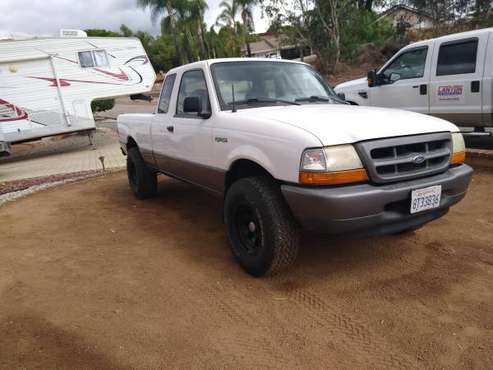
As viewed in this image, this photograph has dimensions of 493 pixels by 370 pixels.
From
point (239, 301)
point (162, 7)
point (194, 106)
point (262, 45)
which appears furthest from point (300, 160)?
point (262, 45)

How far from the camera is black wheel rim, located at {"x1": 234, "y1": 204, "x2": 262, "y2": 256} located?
3.54 m

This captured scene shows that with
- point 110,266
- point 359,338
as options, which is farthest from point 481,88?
point 110,266

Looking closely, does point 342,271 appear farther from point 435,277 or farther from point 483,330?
point 483,330

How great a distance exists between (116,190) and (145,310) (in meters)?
4.43

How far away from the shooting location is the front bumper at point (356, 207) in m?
2.91

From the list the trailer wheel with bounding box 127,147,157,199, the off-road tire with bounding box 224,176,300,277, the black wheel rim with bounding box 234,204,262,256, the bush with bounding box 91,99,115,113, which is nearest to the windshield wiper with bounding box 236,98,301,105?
the off-road tire with bounding box 224,176,300,277

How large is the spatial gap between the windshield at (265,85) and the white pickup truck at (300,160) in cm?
1

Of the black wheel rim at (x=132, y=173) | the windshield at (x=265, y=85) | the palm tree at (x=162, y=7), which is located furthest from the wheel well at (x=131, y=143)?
the palm tree at (x=162, y=7)

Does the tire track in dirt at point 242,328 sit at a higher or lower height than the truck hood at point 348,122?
lower

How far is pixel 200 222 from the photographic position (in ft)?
17.0

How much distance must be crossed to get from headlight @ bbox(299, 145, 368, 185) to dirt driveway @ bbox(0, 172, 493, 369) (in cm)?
90

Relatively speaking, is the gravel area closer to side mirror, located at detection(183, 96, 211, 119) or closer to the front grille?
side mirror, located at detection(183, 96, 211, 119)

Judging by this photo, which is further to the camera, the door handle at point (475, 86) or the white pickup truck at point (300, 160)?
the door handle at point (475, 86)

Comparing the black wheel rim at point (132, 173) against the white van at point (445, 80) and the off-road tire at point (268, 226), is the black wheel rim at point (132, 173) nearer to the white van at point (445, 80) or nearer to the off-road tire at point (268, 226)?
the off-road tire at point (268, 226)
